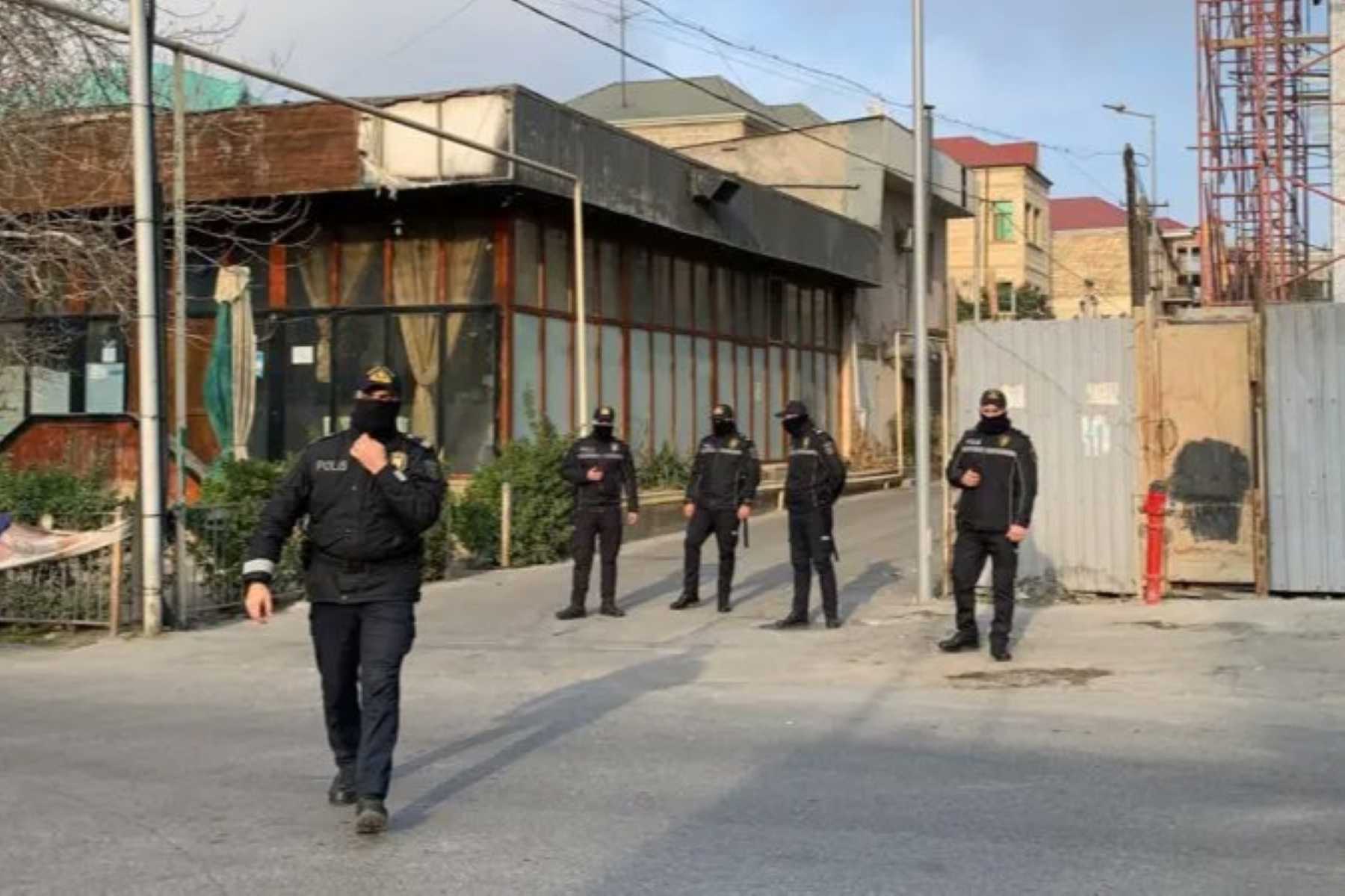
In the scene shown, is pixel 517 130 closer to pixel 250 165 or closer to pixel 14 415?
pixel 250 165

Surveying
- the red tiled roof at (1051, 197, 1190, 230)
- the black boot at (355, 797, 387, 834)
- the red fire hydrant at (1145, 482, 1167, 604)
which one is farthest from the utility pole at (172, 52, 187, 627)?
the red tiled roof at (1051, 197, 1190, 230)

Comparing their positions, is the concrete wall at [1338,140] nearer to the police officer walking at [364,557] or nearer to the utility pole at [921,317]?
the utility pole at [921,317]

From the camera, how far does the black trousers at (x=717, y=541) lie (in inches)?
492

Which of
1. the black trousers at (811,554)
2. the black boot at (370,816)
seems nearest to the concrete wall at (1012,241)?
the black trousers at (811,554)

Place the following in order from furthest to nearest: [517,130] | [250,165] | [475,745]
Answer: [250,165] → [517,130] → [475,745]

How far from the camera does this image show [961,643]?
10164 mm

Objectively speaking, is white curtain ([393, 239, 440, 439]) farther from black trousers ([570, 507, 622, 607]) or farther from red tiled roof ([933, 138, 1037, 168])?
red tiled roof ([933, 138, 1037, 168])

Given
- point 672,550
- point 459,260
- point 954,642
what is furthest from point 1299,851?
point 459,260

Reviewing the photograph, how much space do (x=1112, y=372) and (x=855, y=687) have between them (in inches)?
178

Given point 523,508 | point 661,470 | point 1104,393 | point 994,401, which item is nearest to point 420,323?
point 523,508

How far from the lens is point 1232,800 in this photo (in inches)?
239

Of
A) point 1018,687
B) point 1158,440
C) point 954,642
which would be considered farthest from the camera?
point 1158,440

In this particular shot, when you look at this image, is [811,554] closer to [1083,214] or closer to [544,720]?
[544,720]

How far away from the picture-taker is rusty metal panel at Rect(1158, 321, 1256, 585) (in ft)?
38.5
